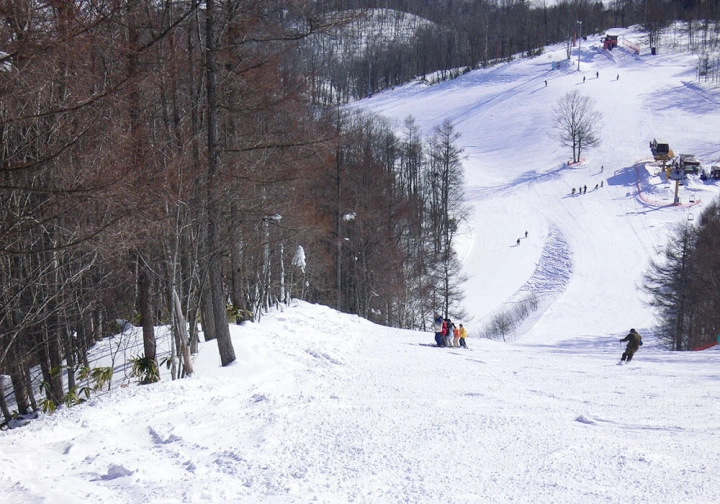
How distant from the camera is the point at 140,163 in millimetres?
7840

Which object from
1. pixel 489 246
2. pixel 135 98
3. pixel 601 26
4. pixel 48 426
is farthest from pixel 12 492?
pixel 601 26

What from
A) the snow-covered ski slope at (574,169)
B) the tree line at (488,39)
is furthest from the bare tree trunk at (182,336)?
the tree line at (488,39)

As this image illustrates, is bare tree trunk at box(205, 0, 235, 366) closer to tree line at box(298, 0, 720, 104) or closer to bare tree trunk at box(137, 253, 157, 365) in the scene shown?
bare tree trunk at box(137, 253, 157, 365)

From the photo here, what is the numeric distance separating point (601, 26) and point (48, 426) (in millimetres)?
153159

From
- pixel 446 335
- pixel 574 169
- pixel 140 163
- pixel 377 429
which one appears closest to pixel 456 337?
pixel 446 335

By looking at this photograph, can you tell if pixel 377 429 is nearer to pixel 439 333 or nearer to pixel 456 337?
pixel 439 333

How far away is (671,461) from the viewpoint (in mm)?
6711

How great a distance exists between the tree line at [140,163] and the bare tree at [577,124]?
181ft

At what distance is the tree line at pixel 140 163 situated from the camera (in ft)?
18.6

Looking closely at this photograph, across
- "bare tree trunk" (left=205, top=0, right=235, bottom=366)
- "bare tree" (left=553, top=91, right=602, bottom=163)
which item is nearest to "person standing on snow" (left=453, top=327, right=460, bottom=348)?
"bare tree trunk" (left=205, top=0, right=235, bottom=366)

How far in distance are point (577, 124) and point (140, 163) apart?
224 feet

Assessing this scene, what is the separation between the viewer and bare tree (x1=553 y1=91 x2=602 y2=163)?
68.6 m

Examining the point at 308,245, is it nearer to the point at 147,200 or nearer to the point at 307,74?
the point at 307,74

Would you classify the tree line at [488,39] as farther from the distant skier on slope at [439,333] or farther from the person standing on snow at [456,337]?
the distant skier on slope at [439,333]
